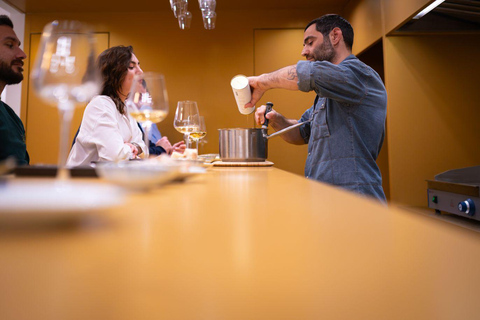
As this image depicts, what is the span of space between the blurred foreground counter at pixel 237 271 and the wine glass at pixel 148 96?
644 millimetres

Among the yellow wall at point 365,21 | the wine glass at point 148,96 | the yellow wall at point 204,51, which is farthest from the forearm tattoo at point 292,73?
the yellow wall at point 204,51

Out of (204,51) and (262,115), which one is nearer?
(262,115)

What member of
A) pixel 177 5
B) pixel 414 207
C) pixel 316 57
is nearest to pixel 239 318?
pixel 316 57

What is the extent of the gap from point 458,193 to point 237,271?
223 centimetres

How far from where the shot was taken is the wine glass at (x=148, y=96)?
2.80 ft

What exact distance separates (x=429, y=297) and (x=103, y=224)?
8.0 inches

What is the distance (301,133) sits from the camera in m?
2.04

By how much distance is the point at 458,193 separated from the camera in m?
1.98

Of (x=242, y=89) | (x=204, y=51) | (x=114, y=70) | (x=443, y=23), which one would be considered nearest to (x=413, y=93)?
(x=443, y=23)

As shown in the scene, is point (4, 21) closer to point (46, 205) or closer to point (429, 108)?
point (46, 205)

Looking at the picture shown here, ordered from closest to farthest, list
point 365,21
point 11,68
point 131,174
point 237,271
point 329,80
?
point 237,271
point 131,174
point 329,80
point 11,68
point 365,21

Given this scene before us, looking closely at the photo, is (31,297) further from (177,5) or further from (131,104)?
(177,5)

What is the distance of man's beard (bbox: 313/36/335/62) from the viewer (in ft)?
5.98

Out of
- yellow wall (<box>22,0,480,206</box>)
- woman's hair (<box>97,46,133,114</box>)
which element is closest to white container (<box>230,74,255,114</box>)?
woman's hair (<box>97,46,133,114</box>)
